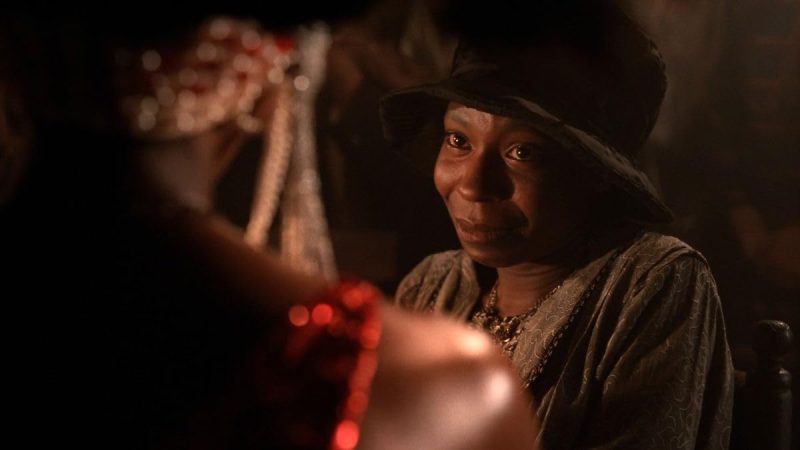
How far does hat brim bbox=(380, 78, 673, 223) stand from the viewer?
1323mm

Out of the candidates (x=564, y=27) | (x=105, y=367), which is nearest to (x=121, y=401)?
(x=105, y=367)

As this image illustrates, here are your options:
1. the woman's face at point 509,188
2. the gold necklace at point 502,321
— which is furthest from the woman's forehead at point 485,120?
the gold necklace at point 502,321

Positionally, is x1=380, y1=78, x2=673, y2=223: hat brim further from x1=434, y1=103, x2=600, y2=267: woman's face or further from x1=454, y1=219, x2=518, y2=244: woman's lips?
x1=454, y1=219, x2=518, y2=244: woman's lips

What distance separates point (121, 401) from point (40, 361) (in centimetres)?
6

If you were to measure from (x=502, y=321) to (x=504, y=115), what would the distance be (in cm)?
34

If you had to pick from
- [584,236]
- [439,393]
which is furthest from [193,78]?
[584,236]

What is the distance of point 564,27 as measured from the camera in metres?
1.37

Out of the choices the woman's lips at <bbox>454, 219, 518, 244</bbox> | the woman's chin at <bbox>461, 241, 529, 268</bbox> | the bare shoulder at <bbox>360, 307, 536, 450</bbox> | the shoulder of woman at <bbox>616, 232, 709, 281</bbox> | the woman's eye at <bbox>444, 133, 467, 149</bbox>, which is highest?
the woman's eye at <bbox>444, 133, 467, 149</bbox>

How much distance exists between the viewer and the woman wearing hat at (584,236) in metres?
1.28

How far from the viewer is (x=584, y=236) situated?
1.40 meters

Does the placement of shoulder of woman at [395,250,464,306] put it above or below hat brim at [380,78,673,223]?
below

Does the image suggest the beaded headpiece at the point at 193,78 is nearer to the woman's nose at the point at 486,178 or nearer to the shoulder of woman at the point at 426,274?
the woman's nose at the point at 486,178

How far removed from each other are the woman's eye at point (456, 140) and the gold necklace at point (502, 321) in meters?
0.26

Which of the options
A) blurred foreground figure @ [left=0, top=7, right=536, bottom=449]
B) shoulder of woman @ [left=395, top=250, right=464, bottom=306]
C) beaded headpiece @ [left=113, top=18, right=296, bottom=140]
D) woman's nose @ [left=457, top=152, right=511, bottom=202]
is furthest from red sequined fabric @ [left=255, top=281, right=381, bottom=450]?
shoulder of woman @ [left=395, top=250, right=464, bottom=306]
